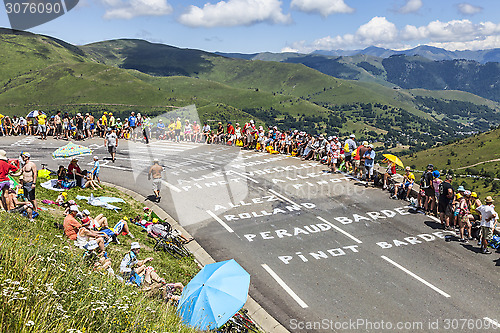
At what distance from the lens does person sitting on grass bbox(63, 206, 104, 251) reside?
431 inches

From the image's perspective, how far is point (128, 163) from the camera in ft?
84.7

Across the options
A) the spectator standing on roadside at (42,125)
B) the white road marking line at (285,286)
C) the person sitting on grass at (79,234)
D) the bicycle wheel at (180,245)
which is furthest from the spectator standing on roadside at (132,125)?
the white road marking line at (285,286)

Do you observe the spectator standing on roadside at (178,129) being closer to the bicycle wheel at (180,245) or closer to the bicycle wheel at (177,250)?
the bicycle wheel at (180,245)

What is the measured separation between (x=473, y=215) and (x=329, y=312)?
8304 millimetres

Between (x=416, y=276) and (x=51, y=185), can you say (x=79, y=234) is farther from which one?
(x=416, y=276)

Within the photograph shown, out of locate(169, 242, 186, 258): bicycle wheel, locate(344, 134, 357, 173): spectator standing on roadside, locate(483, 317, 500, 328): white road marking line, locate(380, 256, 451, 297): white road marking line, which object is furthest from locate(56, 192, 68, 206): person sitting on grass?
locate(344, 134, 357, 173): spectator standing on roadside

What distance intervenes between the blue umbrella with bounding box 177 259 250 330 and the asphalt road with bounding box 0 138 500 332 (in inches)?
88.0

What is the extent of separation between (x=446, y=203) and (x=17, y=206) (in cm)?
1654

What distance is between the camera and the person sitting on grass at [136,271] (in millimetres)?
10328

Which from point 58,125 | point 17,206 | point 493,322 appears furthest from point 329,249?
point 58,125

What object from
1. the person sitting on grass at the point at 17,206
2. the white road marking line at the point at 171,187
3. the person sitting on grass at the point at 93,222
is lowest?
the white road marking line at the point at 171,187

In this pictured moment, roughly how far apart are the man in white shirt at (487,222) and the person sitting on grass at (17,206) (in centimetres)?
1600

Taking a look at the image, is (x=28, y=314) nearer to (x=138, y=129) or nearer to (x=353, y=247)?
(x=353, y=247)

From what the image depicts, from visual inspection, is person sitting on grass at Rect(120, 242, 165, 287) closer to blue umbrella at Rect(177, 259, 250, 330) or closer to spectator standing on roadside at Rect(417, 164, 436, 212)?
blue umbrella at Rect(177, 259, 250, 330)
